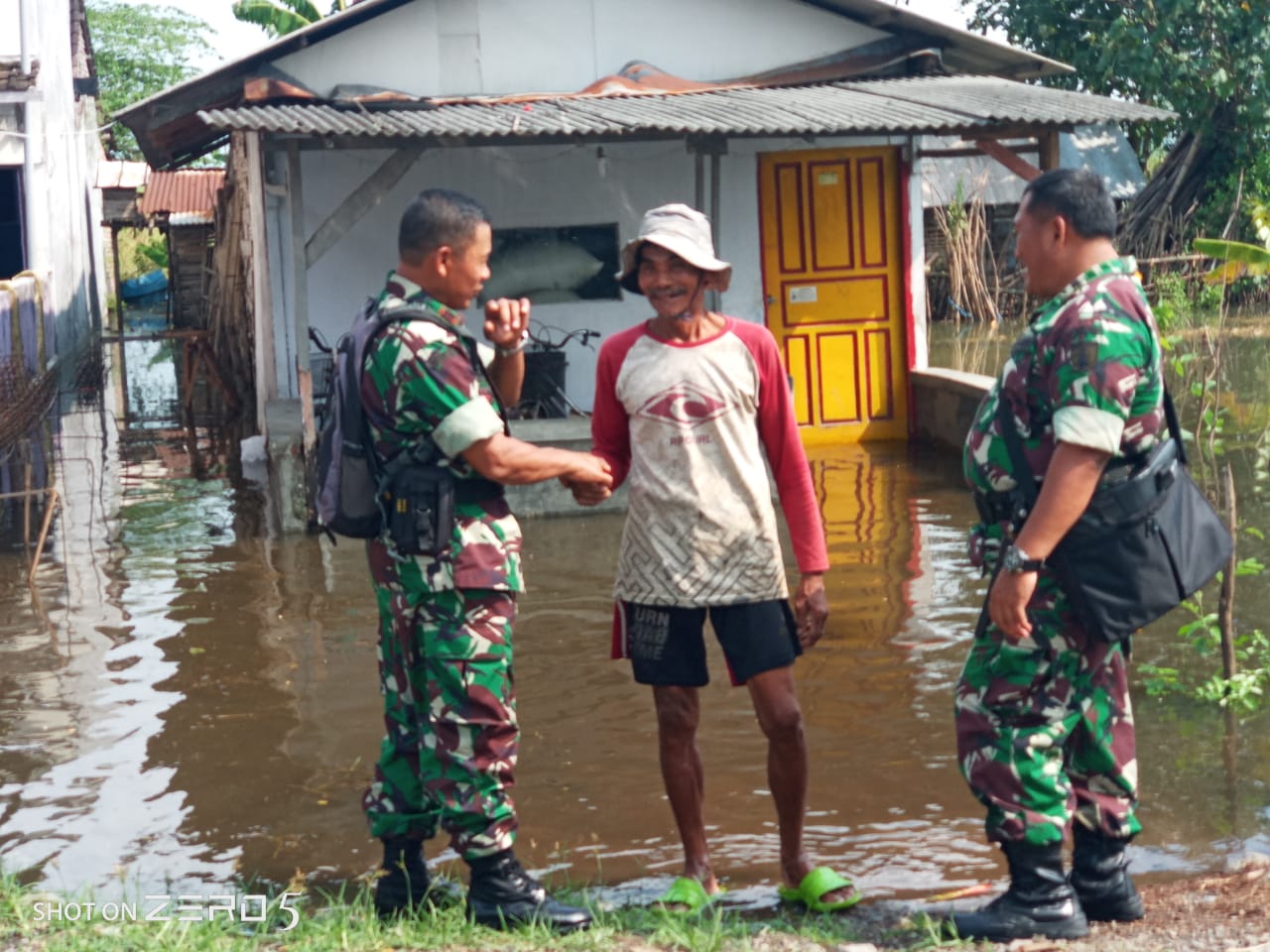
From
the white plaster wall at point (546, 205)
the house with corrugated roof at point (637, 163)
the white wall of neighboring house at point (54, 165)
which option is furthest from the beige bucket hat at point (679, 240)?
the white wall of neighboring house at point (54, 165)

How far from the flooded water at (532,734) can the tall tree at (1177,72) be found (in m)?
17.0


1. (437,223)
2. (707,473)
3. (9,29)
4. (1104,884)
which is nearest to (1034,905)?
(1104,884)

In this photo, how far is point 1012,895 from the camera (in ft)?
12.1

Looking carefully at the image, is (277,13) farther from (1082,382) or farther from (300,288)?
(1082,382)

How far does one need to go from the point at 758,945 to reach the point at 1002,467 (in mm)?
1279

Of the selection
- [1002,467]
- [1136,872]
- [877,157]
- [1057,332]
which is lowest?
[1136,872]

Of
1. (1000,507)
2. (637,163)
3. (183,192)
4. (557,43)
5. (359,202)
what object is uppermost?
(183,192)

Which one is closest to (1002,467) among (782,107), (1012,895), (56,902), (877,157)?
(1012,895)

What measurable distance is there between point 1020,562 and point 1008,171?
948 inches

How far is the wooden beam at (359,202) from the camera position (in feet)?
35.8

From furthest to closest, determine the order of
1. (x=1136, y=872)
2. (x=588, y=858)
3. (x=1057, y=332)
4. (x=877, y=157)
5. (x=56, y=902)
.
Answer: (x=877, y=157) → (x=588, y=858) → (x=1136, y=872) → (x=56, y=902) → (x=1057, y=332)

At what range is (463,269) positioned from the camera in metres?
3.92

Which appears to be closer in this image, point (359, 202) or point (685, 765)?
point (685, 765)

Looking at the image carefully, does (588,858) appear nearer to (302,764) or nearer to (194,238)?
(302,764)
